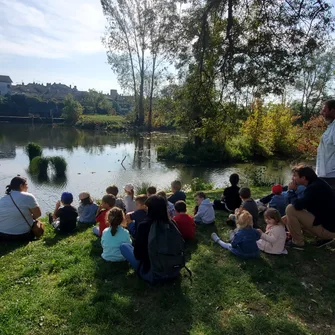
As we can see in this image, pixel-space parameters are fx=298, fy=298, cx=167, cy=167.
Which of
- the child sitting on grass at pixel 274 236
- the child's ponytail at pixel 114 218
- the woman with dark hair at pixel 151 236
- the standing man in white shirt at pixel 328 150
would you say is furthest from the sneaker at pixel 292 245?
the child's ponytail at pixel 114 218

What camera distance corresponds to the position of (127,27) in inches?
1277

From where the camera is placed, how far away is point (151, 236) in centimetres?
324

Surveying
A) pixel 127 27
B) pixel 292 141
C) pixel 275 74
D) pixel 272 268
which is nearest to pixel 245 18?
pixel 275 74

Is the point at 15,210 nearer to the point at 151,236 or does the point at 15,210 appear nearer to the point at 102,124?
the point at 151,236

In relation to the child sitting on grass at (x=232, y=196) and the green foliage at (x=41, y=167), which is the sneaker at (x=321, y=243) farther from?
the green foliage at (x=41, y=167)

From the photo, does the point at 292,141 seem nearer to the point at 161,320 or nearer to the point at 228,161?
the point at 228,161

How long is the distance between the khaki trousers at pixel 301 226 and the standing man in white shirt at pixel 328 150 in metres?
0.58

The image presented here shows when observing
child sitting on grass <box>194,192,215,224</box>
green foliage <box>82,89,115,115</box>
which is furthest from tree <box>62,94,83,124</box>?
child sitting on grass <box>194,192,215,224</box>

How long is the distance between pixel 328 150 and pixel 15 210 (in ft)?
15.8

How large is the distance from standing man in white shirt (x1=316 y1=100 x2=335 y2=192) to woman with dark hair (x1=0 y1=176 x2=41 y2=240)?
4.45 m

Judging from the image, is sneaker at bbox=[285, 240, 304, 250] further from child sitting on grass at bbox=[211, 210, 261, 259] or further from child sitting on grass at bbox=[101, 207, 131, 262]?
child sitting on grass at bbox=[101, 207, 131, 262]

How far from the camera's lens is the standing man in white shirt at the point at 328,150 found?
418cm

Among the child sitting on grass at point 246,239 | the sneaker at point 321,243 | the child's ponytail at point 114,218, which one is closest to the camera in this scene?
the child's ponytail at point 114,218

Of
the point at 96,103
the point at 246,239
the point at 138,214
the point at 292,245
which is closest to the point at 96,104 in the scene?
the point at 96,103
